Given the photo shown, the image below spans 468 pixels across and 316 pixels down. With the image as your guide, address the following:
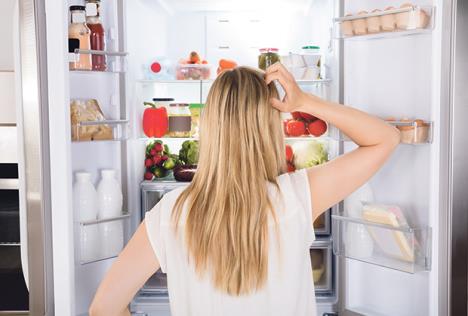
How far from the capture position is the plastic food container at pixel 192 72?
12.0 ft

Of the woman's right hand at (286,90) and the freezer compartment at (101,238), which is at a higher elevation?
the woman's right hand at (286,90)

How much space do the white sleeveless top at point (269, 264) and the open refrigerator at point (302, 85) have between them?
1179 millimetres

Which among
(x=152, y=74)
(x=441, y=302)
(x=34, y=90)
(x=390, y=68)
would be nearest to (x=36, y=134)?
(x=34, y=90)

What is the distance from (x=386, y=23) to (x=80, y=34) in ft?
4.39

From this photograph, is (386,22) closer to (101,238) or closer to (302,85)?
(302,85)

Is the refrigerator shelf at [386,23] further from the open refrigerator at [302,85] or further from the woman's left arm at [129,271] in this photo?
the woman's left arm at [129,271]

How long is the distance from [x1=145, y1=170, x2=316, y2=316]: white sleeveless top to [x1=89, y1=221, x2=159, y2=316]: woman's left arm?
0.8 inches

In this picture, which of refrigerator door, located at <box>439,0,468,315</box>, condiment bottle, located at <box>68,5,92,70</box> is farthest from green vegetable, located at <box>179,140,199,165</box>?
refrigerator door, located at <box>439,0,468,315</box>

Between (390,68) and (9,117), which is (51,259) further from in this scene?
(390,68)

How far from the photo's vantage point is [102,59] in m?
2.88

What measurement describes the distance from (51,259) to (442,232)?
156 cm

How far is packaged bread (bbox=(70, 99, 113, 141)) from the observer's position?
8.91ft

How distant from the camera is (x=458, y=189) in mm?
2273

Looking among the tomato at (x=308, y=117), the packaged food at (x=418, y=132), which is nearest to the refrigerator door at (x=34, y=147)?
the packaged food at (x=418, y=132)
